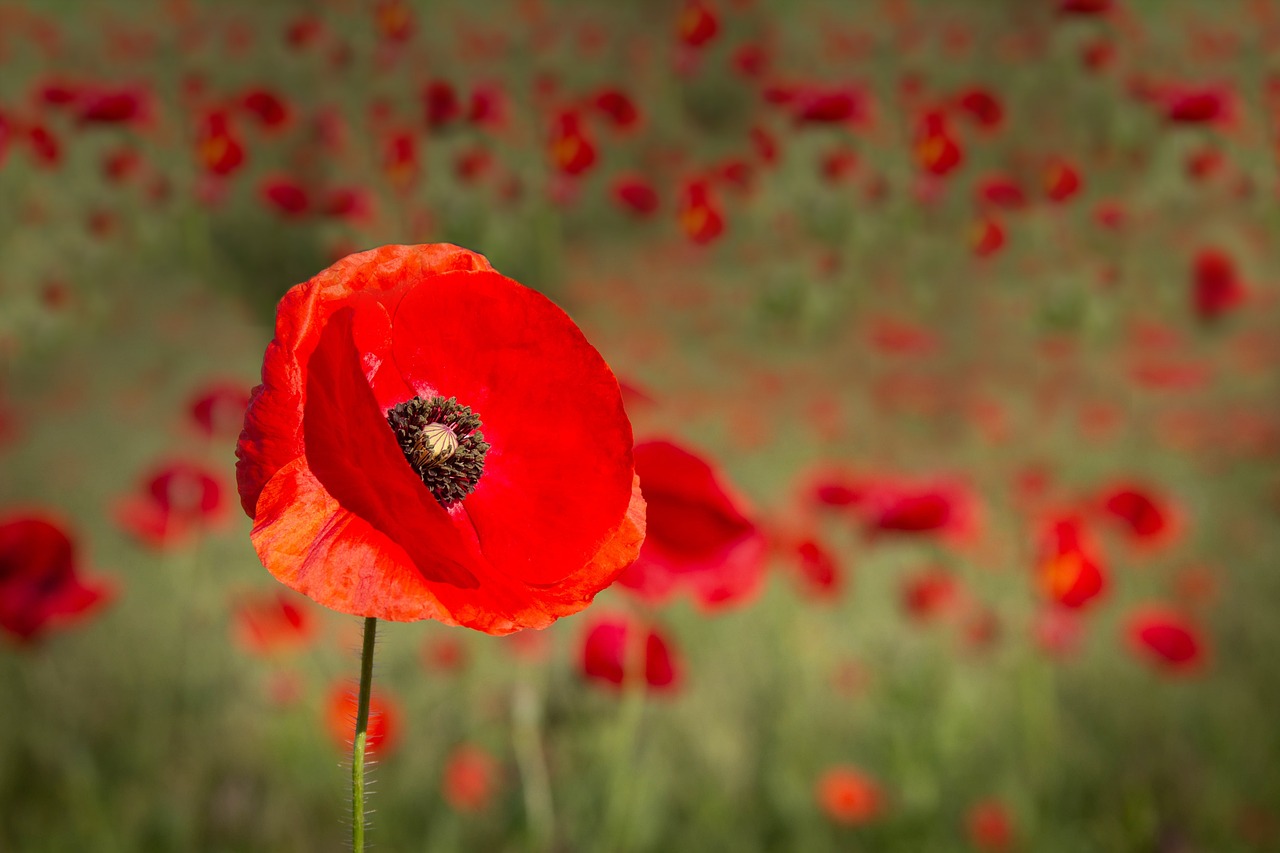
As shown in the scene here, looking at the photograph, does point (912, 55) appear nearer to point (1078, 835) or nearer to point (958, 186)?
point (958, 186)

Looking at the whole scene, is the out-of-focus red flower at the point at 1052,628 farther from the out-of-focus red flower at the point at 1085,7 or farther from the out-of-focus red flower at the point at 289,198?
the out-of-focus red flower at the point at 1085,7

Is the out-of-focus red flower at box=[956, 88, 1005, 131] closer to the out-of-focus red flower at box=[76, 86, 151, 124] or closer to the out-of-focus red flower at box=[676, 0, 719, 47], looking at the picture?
the out-of-focus red flower at box=[676, 0, 719, 47]

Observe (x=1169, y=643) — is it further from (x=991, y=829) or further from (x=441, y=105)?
(x=441, y=105)

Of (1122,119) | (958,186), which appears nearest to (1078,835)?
(958,186)

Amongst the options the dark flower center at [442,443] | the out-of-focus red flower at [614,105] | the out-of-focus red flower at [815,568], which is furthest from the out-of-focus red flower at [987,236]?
the dark flower center at [442,443]

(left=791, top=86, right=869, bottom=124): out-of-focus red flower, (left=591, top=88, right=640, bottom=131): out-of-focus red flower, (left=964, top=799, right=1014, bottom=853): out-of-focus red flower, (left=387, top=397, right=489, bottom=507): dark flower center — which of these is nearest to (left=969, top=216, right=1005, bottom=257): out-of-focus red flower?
(left=791, top=86, right=869, bottom=124): out-of-focus red flower
